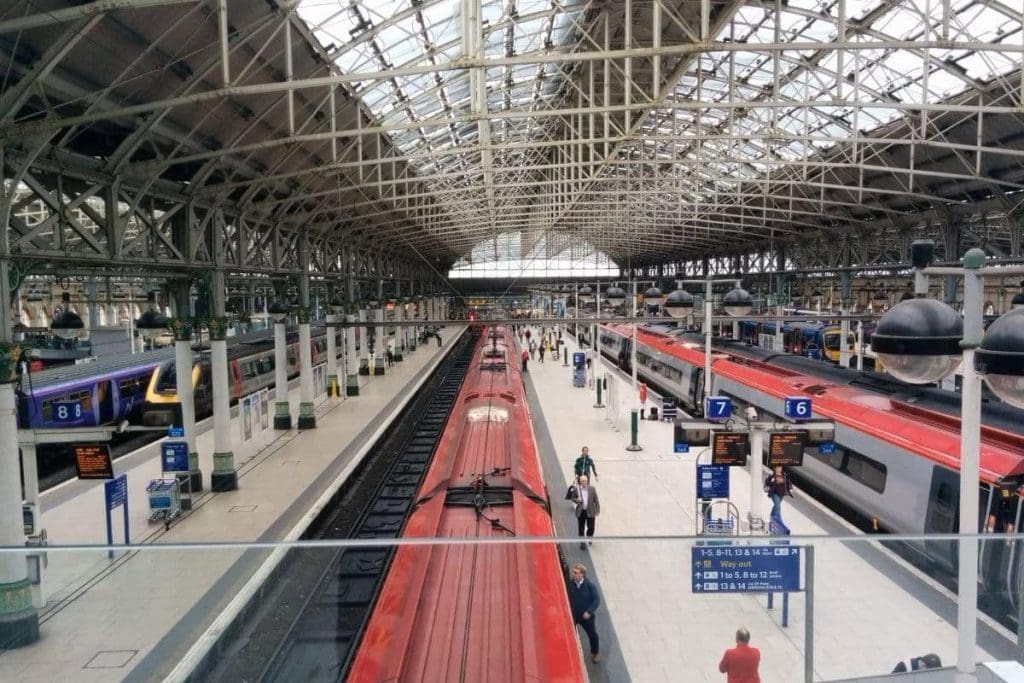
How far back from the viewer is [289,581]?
16.4 feet

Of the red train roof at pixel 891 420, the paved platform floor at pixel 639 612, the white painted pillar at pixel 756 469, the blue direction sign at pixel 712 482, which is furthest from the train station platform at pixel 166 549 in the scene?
the red train roof at pixel 891 420

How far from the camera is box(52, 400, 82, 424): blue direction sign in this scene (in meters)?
15.1

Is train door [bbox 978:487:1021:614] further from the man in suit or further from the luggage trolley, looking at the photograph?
the luggage trolley

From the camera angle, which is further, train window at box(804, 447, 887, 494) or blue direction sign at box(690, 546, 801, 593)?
train window at box(804, 447, 887, 494)

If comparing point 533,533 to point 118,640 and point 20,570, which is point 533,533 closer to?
point 118,640

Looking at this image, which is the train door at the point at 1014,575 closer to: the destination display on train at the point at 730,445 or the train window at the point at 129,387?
the destination display on train at the point at 730,445

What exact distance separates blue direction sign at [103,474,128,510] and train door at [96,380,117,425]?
8731mm

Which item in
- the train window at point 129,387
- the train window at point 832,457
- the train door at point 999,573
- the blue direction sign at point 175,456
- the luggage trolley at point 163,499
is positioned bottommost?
the luggage trolley at point 163,499

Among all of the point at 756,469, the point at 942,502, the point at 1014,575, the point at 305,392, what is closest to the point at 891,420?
the point at 942,502

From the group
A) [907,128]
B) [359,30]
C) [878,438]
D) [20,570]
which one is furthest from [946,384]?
[20,570]

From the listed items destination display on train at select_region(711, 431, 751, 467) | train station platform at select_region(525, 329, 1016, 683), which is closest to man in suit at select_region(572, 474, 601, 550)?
destination display on train at select_region(711, 431, 751, 467)

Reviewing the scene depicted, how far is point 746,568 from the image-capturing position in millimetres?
4094

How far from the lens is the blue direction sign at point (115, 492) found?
997 cm

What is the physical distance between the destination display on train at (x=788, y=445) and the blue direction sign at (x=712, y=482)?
84 cm
